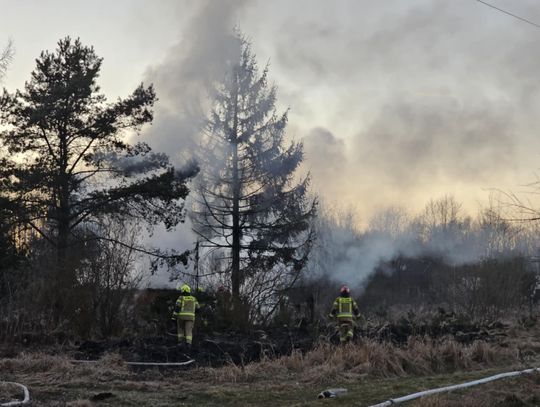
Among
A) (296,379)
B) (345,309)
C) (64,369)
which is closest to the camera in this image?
(296,379)

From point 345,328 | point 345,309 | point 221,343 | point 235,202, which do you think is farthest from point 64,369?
point 235,202

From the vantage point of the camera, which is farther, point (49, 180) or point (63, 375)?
point (49, 180)

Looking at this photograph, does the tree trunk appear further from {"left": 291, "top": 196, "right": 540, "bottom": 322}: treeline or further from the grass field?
the grass field

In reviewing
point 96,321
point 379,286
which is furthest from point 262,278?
point 379,286

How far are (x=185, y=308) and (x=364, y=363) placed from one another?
560 cm

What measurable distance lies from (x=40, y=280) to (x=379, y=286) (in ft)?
78.8

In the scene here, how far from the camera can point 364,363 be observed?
10.4 metres

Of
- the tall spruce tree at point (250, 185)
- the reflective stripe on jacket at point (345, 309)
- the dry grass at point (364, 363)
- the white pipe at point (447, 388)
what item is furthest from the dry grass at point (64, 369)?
the tall spruce tree at point (250, 185)

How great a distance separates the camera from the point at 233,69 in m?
26.5

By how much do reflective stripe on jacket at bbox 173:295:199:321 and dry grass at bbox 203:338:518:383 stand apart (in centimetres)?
383

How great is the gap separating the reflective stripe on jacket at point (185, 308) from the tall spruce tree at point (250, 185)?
11.4 m

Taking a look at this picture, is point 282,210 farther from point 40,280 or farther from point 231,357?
point 231,357

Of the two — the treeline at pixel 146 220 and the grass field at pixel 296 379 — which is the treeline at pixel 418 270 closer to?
the treeline at pixel 146 220

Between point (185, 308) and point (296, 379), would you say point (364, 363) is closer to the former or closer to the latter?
point (296, 379)
